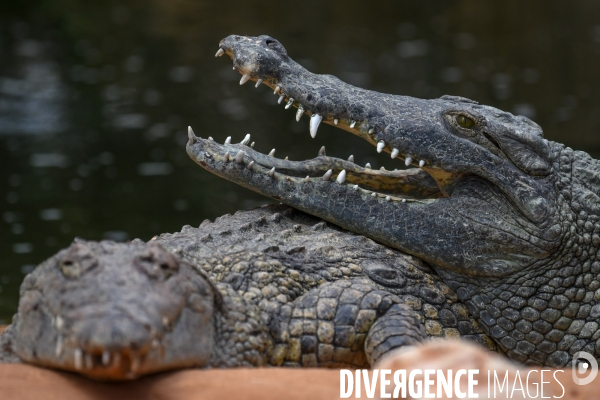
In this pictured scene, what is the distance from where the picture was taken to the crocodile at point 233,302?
2684 mm

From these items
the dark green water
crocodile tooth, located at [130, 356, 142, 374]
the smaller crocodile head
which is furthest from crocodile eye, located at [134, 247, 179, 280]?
the dark green water

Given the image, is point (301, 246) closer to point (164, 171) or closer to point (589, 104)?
point (164, 171)

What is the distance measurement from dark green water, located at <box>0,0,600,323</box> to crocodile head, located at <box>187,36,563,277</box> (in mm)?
3500

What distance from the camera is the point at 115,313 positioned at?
2613 mm

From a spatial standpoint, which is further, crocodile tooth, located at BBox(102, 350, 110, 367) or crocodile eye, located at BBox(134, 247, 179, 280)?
crocodile eye, located at BBox(134, 247, 179, 280)

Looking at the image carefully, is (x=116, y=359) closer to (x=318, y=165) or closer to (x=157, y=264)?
(x=157, y=264)

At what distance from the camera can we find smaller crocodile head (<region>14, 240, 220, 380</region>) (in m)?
2.60

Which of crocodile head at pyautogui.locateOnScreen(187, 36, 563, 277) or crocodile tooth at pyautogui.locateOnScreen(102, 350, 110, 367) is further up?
crocodile head at pyautogui.locateOnScreen(187, 36, 563, 277)

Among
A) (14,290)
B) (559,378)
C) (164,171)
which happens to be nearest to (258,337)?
(559,378)

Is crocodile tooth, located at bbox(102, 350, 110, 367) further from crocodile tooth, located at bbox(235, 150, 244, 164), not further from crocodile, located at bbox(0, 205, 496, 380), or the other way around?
crocodile tooth, located at bbox(235, 150, 244, 164)

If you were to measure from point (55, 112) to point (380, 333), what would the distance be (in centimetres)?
1107

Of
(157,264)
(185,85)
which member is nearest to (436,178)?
(157,264)

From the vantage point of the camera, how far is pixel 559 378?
2.87 m

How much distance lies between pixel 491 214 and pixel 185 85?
38.3 ft
